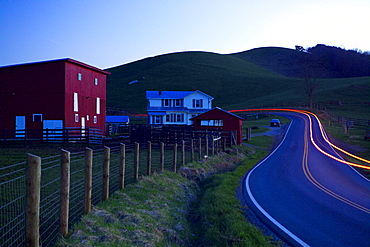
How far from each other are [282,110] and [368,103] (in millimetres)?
23040

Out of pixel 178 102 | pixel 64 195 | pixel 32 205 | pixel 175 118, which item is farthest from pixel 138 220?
pixel 178 102

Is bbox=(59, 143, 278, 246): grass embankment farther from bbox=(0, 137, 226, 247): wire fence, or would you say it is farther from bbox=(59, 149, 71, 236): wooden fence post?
bbox=(0, 137, 226, 247): wire fence

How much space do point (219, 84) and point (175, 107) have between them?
7520 centimetres

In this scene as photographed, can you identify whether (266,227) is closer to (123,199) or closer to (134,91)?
(123,199)

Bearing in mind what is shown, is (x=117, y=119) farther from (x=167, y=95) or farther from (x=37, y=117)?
(x=37, y=117)

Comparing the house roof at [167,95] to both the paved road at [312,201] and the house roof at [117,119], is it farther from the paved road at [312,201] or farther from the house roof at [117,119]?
the paved road at [312,201]

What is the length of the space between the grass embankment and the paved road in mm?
954

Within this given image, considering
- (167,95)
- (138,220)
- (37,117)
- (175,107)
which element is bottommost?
(138,220)

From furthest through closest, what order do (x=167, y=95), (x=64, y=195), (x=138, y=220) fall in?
1. (x=167, y=95)
2. (x=138, y=220)
3. (x=64, y=195)

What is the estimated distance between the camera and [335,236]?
881 centimetres

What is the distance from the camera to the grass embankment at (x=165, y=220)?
7.57 m

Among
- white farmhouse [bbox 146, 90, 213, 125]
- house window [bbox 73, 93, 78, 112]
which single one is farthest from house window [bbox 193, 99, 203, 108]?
house window [bbox 73, 93, 78, 112]

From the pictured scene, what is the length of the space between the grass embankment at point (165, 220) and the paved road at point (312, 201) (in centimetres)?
95

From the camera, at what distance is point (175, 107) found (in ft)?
225
